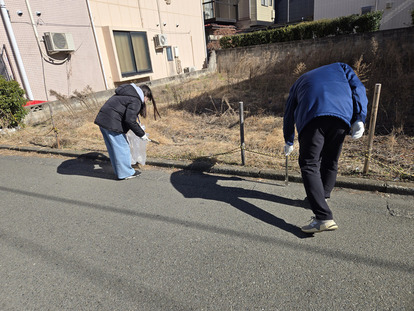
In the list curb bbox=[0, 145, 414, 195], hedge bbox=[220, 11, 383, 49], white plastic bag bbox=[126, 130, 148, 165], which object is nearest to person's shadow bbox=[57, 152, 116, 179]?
curb bbox=[0, 145, 414, 195]

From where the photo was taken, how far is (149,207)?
308 cm

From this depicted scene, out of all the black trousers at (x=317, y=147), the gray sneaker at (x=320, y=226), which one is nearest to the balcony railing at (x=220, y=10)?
the black trousers at (x=317, y=147)

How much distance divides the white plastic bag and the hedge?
1143cm

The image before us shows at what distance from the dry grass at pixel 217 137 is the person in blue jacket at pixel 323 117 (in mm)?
1167

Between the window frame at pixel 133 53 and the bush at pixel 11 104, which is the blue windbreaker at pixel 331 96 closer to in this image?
the bush at pixel 11 104

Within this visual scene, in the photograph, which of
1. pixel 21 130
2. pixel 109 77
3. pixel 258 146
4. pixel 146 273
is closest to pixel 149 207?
pixel 146 273

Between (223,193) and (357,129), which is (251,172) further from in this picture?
(357,129)

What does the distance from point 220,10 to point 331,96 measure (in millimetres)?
18819

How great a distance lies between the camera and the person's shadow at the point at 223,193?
2.64 meters

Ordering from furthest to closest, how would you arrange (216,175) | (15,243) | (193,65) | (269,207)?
(193,65)
(216,175)
(269,207)
(15,243)

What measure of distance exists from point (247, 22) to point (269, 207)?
865 inches

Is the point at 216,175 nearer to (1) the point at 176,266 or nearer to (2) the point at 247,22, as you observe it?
(1) the point at 176,266

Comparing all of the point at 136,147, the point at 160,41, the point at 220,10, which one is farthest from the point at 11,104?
the point at 220,10

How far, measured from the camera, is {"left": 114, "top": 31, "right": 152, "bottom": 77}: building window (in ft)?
33.2
